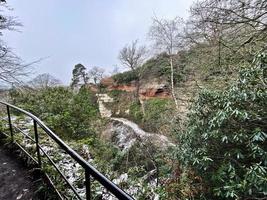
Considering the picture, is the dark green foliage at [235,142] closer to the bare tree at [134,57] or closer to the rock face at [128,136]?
the rock face at [128,136]

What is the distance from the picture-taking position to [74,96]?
36.3ft

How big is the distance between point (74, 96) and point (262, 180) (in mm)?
8743

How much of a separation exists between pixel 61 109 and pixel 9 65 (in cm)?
295

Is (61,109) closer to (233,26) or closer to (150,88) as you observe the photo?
(233,26)

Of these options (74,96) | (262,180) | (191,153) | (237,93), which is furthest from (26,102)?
(262,180)

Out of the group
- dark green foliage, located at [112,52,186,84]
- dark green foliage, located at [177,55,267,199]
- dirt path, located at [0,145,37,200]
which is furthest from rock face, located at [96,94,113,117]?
dirt path, located at [0,145,37,200]

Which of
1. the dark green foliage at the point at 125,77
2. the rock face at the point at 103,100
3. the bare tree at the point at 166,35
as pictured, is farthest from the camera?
the rock face at the point at 103,100

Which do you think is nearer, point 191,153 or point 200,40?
point 191,153

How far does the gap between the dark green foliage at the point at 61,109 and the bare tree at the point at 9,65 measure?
899mm

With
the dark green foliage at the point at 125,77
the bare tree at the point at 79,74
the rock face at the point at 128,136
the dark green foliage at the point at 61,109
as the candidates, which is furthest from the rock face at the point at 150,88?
the dark green foliage at the point at 61,109

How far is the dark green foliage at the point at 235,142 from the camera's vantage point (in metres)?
3.73

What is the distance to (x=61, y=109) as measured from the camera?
32.9 ft

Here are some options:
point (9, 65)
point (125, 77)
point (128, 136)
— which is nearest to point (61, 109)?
point (9, 65)

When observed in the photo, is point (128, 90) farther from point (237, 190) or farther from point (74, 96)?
point (237, 190)
